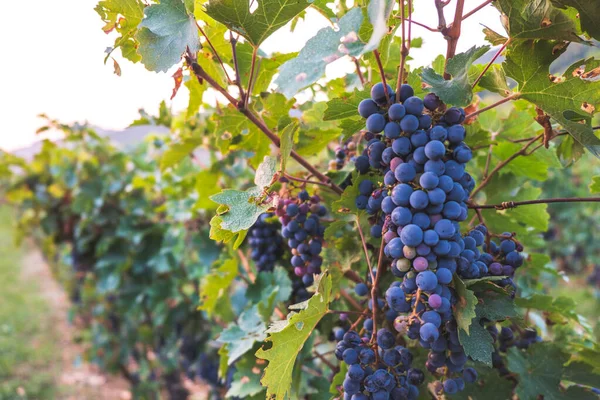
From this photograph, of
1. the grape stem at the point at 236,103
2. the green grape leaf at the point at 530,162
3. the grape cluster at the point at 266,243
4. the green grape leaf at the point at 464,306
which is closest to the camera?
the green grape leaf at the point at 464,306

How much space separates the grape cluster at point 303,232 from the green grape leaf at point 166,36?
0.51m

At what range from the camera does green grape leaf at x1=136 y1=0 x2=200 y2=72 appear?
972 mm

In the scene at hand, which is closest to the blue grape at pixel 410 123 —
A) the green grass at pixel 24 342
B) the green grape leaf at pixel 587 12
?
the green grape leaf at pixel 587 12

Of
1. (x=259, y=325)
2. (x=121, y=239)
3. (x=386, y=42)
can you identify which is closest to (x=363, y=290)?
(x=259, y=325)

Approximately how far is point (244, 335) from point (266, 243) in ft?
1.11

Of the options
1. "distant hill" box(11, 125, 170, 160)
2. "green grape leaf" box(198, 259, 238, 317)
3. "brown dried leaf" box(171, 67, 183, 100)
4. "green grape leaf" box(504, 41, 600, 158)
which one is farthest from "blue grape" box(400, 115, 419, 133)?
"distant hill" box(11, 125, 170, 160)

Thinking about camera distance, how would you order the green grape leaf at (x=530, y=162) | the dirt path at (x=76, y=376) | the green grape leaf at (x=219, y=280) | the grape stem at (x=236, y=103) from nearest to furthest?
the grape stem at (x=236, y=103) → the green grape leaf at (x=530, y=162) → the green grape leaf at (x=219, y=280) → the dirt path at (x=76, y=376)

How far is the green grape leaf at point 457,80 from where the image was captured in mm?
857

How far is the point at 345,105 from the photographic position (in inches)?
39.9

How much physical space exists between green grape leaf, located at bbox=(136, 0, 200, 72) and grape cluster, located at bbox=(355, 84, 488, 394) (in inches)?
16.7

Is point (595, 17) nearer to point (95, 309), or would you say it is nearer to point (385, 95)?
point (385, 95)

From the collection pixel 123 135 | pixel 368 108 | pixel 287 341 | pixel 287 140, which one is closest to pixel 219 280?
pixel 287 341

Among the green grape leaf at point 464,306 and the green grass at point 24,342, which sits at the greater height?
the green grape leaf at point 464,306

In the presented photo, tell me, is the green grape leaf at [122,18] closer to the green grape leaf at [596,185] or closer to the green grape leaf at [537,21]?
the green grape leaf at [537,21]
